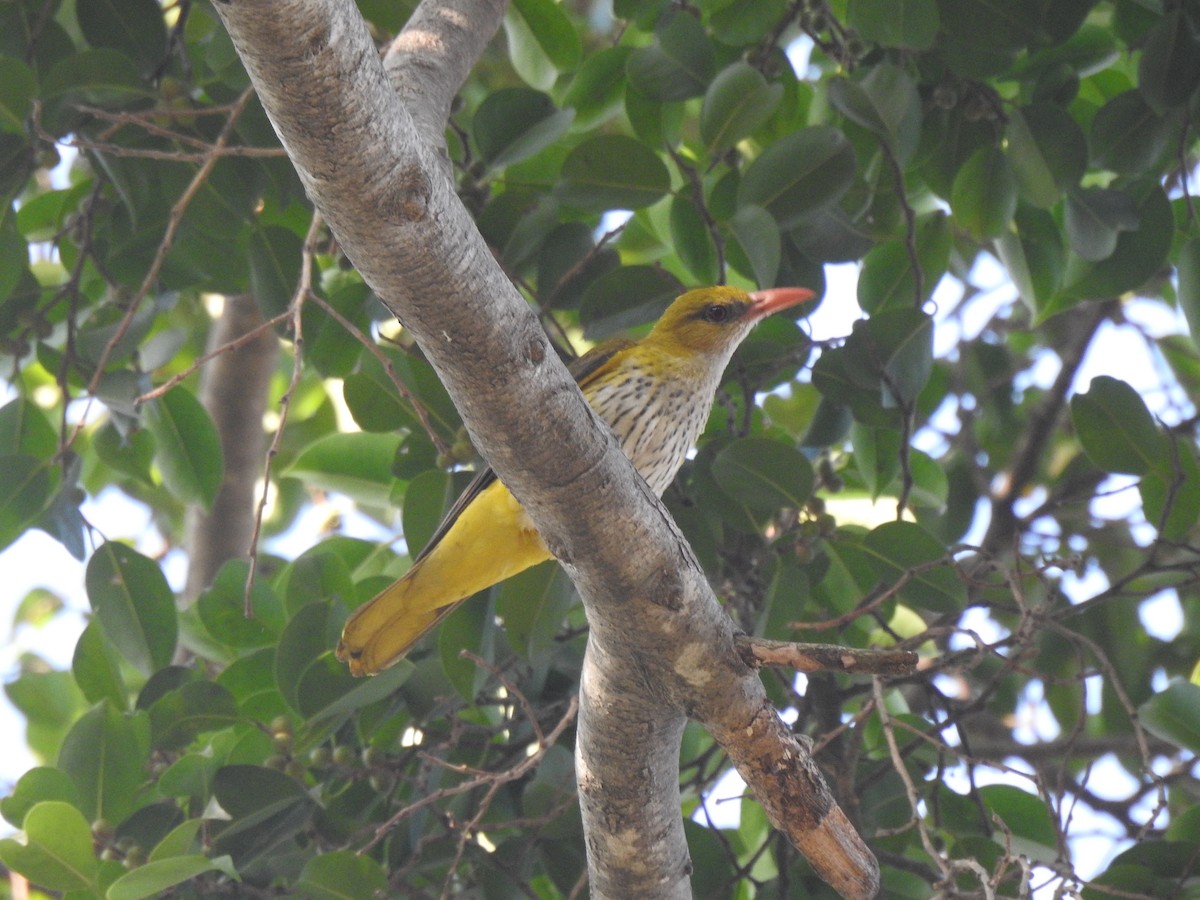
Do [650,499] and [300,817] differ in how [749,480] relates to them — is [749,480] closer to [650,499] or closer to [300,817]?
[650,499]

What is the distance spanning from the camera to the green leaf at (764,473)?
2.52 metres

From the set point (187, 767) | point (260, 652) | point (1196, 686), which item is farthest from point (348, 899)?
point (1196, 686)

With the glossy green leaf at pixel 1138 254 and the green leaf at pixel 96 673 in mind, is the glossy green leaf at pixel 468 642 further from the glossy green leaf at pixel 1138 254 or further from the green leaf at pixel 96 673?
the glossy green leaf at pixel 1138 254

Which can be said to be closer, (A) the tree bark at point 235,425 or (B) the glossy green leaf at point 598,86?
(B) the glossy green leaf at point 598,86

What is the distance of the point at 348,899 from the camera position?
223cm

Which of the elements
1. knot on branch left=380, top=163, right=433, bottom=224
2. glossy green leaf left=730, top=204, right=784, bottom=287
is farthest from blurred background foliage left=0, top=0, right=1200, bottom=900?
knot on branch left=380, top=163, right=433, bottom=224

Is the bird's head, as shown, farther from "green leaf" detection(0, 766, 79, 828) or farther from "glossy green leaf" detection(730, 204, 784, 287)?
"green leaf" detection(0, 766, 79, 828)

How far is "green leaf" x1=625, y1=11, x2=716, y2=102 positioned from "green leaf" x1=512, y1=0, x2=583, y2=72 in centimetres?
27

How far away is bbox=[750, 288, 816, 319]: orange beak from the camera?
282 cm

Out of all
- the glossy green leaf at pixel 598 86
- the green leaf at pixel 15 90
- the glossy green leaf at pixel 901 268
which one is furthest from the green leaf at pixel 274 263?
the glossy green leaf at pixel 901 268

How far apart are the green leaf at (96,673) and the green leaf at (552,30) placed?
68.9 inches

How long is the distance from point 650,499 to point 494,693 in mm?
1325

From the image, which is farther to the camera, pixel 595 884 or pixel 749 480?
pixel 749 480

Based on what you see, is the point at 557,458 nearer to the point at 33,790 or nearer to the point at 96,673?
the point at 33,790
